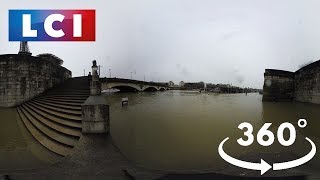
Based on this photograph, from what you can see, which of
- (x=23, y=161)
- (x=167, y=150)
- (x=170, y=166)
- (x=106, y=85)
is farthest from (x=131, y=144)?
(x=106, y=85)

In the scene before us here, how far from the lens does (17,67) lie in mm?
18859

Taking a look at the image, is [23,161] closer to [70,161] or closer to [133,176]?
[70,161]

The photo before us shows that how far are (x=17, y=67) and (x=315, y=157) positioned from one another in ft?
62.9

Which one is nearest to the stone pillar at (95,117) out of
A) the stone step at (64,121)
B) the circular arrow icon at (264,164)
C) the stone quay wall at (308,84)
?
the stone step at (64,121)

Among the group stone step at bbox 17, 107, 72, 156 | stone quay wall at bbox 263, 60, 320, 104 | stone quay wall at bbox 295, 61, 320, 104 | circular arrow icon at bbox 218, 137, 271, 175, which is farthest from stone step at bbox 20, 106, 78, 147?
stone quay wall at bbox 263, 60, 320, 104

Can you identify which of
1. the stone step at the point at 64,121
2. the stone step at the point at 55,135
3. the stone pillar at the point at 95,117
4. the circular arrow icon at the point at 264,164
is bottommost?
the circular arrow icon at the point at 264,164

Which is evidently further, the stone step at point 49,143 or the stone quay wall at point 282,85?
the stone quay wall at point 282,85

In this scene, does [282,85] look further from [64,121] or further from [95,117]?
[95,117]

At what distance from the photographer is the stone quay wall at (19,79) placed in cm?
1862

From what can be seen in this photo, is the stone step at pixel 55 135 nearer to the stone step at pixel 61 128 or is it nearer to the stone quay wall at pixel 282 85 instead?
the stone step at pixel 61 128

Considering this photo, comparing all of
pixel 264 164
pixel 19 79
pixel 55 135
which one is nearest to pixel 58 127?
pixel 55 135

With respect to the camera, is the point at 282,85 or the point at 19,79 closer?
the point at 19,79

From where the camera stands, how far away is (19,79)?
18.9 metres

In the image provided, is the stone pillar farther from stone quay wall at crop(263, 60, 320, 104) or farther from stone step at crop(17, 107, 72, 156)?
stone quay wall at crop(263, 60, 320, 104)
